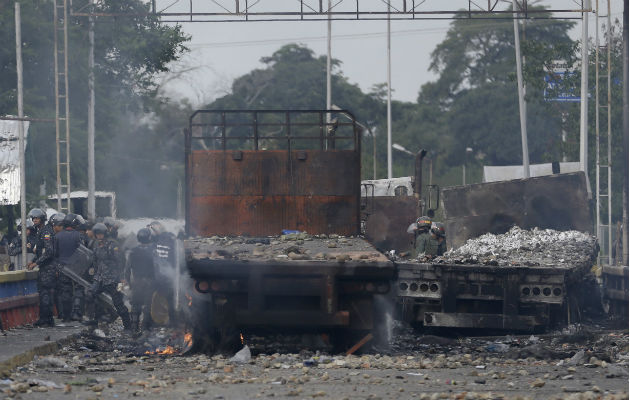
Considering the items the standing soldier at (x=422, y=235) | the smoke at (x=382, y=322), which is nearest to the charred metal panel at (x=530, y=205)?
the standing soldier at (x=422, y=235)

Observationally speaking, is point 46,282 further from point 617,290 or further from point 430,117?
point 430,117

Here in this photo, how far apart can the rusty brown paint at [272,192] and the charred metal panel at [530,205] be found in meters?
A: 4.35

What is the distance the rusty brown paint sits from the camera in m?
17.2

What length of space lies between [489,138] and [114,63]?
38898mm

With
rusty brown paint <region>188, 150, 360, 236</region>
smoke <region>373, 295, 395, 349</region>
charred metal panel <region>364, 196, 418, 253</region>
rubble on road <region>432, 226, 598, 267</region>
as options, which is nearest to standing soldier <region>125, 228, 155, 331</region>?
rusty brown paint <region>188, 150, 360, 236</region>

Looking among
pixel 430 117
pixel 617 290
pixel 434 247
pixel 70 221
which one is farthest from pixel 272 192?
pixel 430 117

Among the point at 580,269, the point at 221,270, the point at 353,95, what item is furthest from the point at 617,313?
the point at 353,95

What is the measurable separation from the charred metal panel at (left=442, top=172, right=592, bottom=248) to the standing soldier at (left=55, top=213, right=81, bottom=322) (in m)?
6.72

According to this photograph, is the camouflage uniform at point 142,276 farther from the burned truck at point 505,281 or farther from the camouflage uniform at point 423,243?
the camouflage uniform at point 423,243

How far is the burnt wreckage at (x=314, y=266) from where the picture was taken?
13.6 meters

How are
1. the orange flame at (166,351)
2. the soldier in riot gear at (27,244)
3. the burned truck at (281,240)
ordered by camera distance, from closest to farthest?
1. the burned truck at (281,240)
2. the orange flame at (166,351)
3. the soldier in riot gear at (27,244)

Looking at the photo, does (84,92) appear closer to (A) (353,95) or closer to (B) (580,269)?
(B) (580,269)

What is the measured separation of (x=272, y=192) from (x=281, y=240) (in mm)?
1362

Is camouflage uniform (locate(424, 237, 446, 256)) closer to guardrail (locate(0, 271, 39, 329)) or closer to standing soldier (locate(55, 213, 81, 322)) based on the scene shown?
standing soldier (locate(55, 213, 81, 322))
